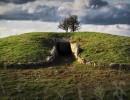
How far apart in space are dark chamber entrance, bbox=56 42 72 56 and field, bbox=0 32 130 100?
1.49 metres

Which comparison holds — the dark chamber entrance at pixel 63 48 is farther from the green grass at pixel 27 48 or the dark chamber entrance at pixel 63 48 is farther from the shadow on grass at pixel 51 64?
the shadow on grass at pixel 51 64

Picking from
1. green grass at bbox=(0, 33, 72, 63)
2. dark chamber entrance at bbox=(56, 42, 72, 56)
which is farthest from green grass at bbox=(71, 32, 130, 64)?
green grass at bbox=(0, 33, 72, 63)

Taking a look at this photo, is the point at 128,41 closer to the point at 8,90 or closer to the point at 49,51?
the point at 49,51

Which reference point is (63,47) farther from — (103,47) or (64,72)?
(64,72)

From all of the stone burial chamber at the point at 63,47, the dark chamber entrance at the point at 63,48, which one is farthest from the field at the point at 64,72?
the dark chamber entrance at the point at 63,48

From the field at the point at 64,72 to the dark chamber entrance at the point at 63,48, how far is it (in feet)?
4.89

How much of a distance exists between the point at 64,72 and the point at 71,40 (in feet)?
48.5

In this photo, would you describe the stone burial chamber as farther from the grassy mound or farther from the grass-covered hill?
the grassy mound

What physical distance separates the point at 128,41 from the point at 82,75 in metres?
16.3

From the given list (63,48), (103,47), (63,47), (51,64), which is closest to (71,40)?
(63,47)

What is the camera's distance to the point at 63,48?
53.7 meters

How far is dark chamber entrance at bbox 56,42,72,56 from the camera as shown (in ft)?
175

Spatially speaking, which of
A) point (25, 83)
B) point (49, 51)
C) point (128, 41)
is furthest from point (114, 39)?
point (25, 83)

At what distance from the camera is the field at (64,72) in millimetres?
33281
